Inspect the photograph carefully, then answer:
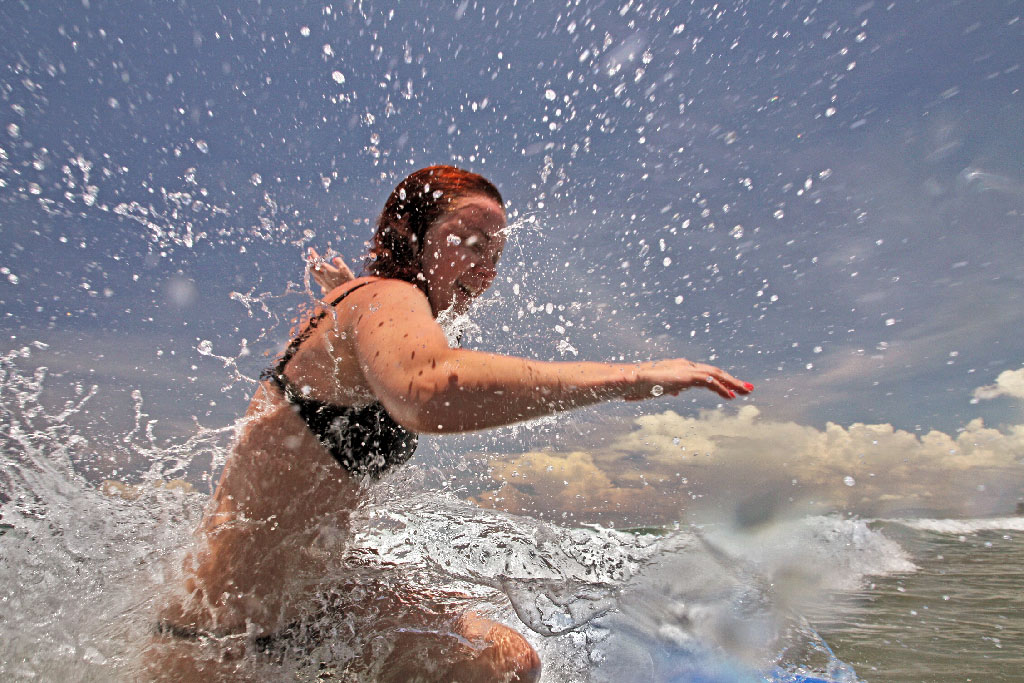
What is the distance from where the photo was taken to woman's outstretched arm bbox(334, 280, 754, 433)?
1184 millimetres

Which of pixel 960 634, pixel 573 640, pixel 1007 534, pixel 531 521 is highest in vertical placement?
pixel 1007 534

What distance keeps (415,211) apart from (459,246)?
0.30 m

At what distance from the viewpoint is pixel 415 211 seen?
2.13 meters

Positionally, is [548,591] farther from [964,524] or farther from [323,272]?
[964,524]

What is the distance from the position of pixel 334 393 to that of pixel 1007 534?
40.1ft

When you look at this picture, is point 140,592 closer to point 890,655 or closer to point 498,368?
point 498,368

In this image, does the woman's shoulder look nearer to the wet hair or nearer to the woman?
the woman

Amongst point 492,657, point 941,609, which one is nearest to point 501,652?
point 492,657

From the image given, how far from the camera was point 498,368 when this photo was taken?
1.21m

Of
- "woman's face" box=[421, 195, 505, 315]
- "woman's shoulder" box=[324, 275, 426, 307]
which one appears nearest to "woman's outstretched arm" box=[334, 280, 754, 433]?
"woman's shoulder" box=[324, 275, 426, 307]

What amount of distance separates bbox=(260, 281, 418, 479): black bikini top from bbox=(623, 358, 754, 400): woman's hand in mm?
1011

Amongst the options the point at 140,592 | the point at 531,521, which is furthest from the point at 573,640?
the point at 140,592

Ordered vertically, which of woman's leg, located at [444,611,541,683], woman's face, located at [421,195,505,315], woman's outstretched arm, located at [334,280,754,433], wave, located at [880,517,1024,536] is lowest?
woman's leg, located at [444,611,541,683]

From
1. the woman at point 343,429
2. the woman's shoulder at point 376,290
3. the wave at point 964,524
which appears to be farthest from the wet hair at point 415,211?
the wave at point 964,524
